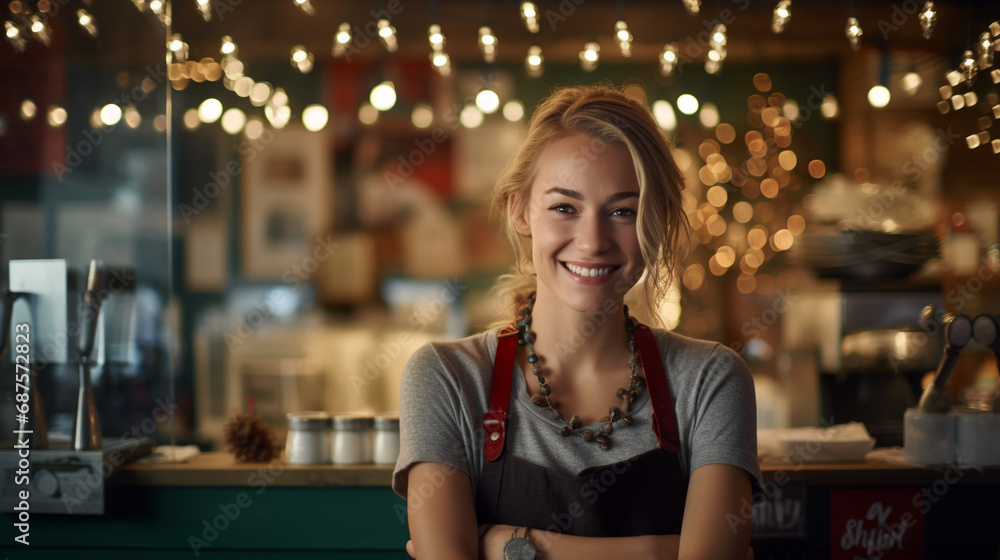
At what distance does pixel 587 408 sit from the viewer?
1.51 metres

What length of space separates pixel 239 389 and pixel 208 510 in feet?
8.72

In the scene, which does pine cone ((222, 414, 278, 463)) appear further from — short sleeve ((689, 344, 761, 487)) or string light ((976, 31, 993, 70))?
string light ((976, 31, 993, 70))

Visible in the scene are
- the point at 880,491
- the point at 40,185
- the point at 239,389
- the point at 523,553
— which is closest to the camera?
the point at 523,553

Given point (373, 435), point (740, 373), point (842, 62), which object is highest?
point (842, 62)

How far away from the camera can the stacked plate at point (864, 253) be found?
8.06 feet

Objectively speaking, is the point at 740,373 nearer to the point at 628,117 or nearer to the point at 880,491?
the point at 628,117

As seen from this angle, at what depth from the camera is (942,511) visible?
191cm

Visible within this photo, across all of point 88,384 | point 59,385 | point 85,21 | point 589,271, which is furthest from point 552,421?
point 85,21

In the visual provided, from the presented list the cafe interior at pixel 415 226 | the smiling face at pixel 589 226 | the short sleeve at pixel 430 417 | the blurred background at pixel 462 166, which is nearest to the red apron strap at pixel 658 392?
the smiling face at pixel 589 226

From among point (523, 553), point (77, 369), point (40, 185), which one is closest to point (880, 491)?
point (523, 553)

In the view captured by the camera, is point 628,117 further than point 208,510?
No

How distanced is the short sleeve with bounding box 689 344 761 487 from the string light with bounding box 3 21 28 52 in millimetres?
1986

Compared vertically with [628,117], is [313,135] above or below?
above

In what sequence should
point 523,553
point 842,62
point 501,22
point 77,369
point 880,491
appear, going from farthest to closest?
point 842,62, point 501,22, point 77,369, point 880,491, point 523,553
